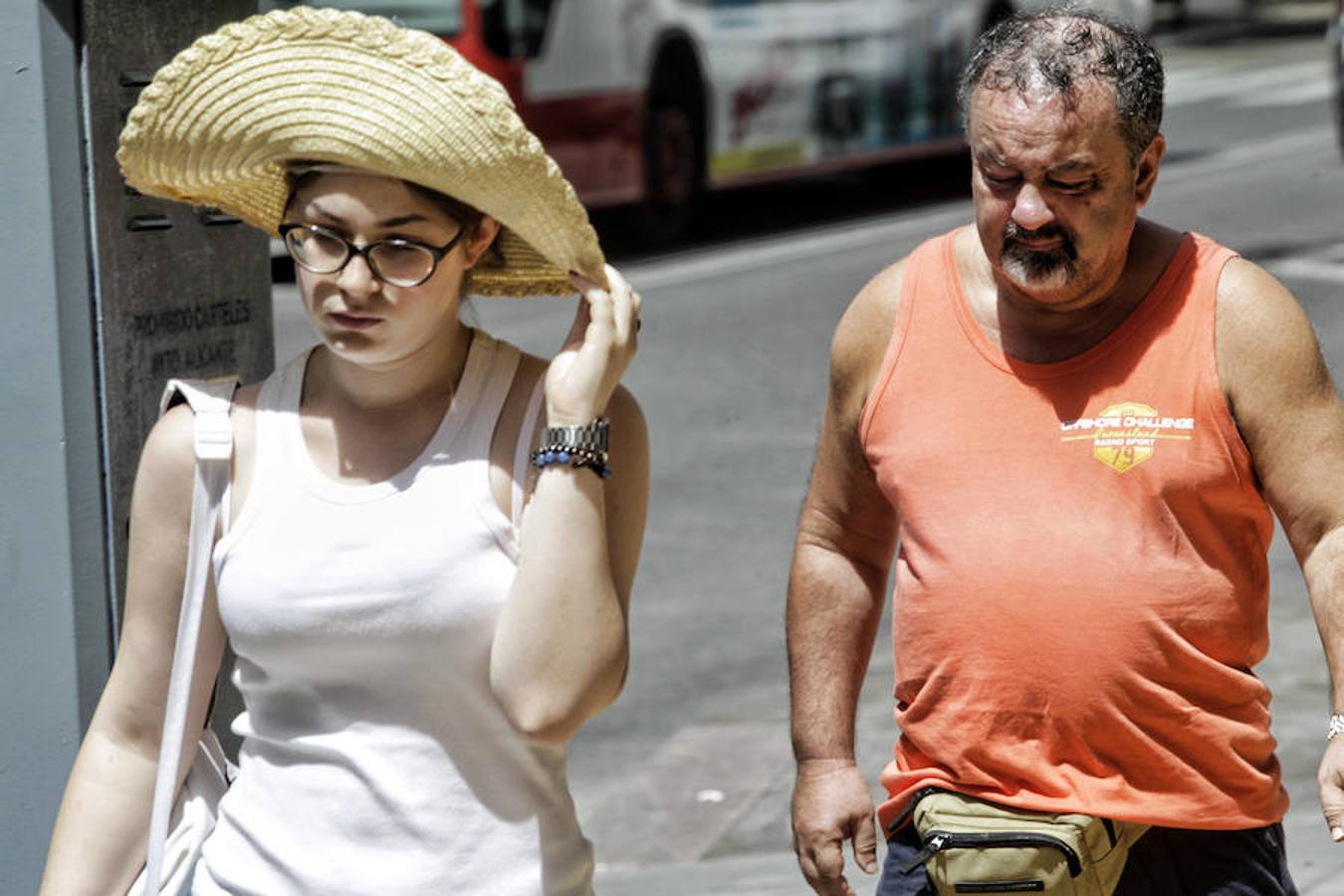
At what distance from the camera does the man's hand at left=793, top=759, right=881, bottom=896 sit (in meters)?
3.03

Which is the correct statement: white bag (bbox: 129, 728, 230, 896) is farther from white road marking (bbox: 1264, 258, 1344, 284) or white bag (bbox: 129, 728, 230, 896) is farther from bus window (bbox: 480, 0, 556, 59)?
bus window (bbox: 480, 0, 556, 59)

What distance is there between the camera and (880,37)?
1733cm

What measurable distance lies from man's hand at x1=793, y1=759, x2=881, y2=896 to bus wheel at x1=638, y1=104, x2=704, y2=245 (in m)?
12.7

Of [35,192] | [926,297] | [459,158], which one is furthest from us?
[35,192]

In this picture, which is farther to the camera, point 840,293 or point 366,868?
point 840,293

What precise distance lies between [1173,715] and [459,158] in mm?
1116

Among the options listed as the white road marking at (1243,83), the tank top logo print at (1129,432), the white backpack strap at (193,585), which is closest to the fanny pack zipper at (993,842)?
the tank top logo print at (1129,432)

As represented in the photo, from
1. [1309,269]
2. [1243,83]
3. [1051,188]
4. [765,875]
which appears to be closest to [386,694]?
[1051,188]

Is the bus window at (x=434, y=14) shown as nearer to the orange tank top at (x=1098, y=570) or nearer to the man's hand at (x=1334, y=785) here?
the orange tank top at (x=1098, y=570)

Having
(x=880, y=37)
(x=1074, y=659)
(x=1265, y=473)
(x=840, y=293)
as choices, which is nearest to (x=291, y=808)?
(x=1074, y=659)

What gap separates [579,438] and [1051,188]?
26.5 inches

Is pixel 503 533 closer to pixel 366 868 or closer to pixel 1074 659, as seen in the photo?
pixel 366 868

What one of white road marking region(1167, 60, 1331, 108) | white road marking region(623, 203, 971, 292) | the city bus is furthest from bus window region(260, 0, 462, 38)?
white road marking region(1167, 60, 1331, 108)

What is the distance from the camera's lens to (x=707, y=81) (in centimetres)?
1588
